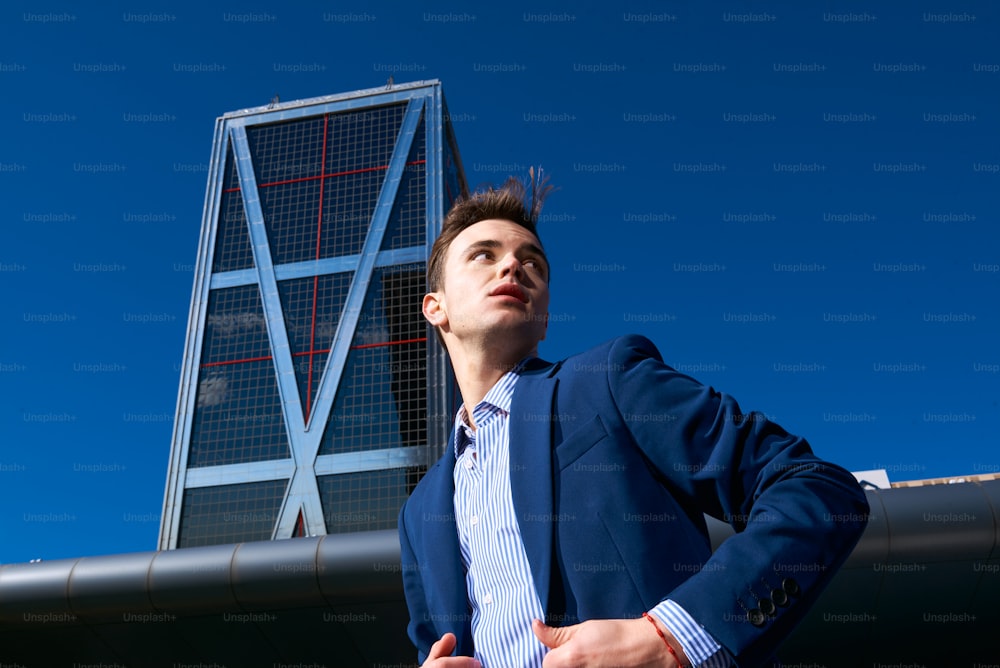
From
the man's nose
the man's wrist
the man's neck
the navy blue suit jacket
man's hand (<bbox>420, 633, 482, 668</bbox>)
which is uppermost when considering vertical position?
the man's nose

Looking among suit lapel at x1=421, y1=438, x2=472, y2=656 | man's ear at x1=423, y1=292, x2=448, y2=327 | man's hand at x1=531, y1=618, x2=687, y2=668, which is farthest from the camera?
man's ear at x1=423, y1=292, x2=448, y2=327

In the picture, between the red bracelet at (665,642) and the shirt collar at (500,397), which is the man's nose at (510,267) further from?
the red bracelet at (665,642)

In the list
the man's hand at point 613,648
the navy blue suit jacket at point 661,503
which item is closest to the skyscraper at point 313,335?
the navy blue suit jacket at point 661,503

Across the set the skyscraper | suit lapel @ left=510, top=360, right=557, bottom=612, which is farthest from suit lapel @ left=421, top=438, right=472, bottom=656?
the skyscraper

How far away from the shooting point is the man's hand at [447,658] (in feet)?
4.88

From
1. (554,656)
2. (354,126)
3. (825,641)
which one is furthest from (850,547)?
(354,126)

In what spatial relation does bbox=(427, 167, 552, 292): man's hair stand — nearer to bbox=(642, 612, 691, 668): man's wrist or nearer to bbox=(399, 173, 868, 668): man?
bbox=(399, 173, 868, 668): man

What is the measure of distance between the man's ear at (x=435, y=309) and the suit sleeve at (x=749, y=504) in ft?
2.79

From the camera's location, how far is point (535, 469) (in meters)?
1.55

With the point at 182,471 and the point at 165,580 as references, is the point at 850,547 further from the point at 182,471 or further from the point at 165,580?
the point at 182,471

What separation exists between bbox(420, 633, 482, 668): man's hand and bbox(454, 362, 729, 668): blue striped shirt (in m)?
0.06

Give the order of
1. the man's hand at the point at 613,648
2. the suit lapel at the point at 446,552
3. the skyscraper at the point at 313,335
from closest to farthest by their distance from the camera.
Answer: the man's hand at the point at 613,648, the suit lapel at the point at 446,552, the skyscraper at the point at 313,335

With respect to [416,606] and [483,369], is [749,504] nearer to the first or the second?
[483,369]

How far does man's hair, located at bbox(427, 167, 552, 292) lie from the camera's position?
7.21ft
